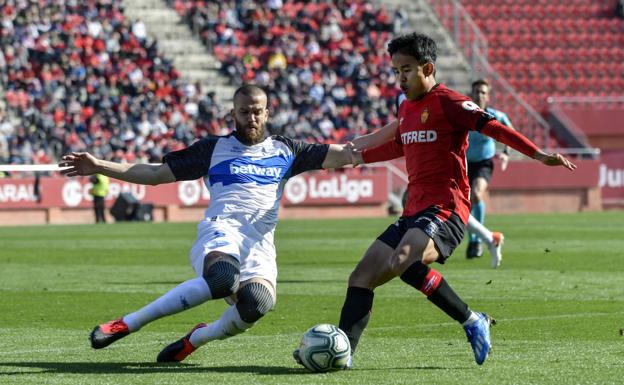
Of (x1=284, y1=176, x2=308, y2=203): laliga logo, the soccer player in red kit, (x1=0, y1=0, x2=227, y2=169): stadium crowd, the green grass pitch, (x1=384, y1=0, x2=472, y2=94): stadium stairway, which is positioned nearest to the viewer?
the green grass pitch

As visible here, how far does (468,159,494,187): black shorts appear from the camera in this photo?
54.8 feet

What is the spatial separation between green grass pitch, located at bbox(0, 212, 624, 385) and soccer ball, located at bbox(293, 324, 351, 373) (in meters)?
0.09

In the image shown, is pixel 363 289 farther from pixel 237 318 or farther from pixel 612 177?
pixel 612 177

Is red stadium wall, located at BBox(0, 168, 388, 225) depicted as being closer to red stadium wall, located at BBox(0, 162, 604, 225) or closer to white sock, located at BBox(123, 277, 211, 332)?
red stadium wall, located at BBox(0, 162, 604, 225)

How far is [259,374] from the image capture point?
7363 millimetres

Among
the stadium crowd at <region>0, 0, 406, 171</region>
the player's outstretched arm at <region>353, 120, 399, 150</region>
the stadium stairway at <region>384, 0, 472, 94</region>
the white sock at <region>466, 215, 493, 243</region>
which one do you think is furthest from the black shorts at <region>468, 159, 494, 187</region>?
the stadium stairway at <region>384, 0, 472, 94</region>

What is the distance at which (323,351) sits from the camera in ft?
24.3

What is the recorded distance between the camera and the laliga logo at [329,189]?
36.7 meters

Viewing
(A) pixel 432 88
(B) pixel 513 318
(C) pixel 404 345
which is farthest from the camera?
(B) pixel 513 318

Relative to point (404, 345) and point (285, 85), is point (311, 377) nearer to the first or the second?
point (404, 345)

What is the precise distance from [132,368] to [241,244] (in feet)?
3.15

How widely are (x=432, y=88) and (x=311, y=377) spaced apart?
1975 mm

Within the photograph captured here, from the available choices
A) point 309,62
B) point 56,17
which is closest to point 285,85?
point 309,62

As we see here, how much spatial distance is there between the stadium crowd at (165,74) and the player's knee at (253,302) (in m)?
26.1
